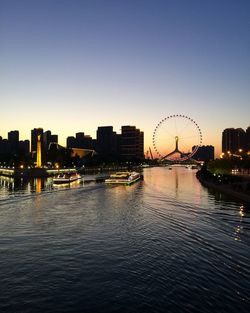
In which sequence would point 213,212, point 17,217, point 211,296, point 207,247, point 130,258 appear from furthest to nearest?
point 213,212
point 17,217
point 207,247
point 130,258
point 211,296

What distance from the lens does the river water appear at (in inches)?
694

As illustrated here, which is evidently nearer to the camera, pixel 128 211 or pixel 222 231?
pixel 222 231

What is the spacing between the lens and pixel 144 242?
29.6 meters

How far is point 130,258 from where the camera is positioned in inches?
982

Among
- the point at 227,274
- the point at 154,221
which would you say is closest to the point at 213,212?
the point at 154,221

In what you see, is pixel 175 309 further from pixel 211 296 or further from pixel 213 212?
pixel 213 212

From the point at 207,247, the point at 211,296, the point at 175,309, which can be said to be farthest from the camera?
the point at 207,247

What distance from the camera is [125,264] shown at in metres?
23.6

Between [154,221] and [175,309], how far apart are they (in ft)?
77.1

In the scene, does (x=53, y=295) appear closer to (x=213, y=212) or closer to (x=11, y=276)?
(x=11, y=276)

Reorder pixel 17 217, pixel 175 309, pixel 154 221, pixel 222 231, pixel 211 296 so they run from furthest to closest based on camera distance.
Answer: pixel 17 217 → pixel 154 221 → pixel 222 231 → pixel 211 296 → pixel 175 309

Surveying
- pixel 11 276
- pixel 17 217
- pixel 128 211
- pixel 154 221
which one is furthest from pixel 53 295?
pixel 128 211

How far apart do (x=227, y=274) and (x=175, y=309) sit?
18.9 ft

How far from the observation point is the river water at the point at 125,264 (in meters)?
17.6
